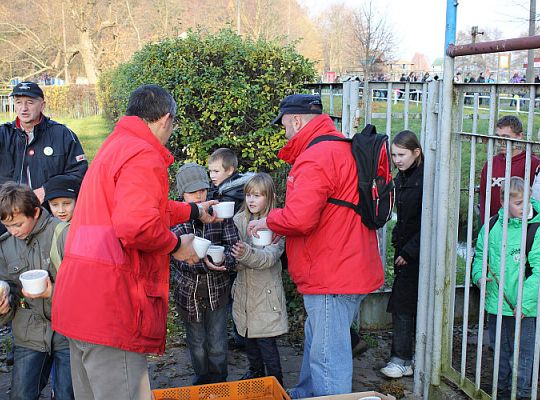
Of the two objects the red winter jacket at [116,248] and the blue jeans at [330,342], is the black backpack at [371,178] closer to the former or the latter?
the blue jeans at [330,342]

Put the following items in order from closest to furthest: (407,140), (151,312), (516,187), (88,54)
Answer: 1. (151,312)
2. (516,187)
3. (407,140)
4. (88,54)

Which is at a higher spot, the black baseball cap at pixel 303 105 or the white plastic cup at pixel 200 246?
the black baseball cap at pixel 303 105

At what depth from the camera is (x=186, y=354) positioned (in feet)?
17.2

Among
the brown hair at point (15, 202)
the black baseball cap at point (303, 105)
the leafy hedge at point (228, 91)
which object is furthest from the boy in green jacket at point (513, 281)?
the leafy hedge at point (228, 91)

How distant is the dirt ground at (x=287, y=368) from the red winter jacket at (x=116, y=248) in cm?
209

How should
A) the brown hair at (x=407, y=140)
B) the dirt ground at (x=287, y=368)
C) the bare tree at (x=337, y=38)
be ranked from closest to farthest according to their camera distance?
the brown hair at (x=407, y=140) < the dirt ground at (x=287, y=368) < the bare tree at (x=337, y=38)

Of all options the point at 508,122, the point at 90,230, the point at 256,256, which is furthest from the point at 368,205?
the point at 508,122

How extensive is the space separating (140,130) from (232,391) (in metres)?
1.61

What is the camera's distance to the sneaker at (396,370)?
Result: 4.65m

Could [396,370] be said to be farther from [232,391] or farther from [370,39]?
[370,39]

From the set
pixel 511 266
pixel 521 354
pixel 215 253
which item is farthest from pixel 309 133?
pixel 521 354

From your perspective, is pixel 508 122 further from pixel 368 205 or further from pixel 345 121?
pixel 368 205

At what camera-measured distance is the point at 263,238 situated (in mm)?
3850

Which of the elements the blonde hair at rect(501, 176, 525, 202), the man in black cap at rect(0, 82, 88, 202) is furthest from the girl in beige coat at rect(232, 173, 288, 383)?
the man in black cap at rect(0, 82, 88, 202)
